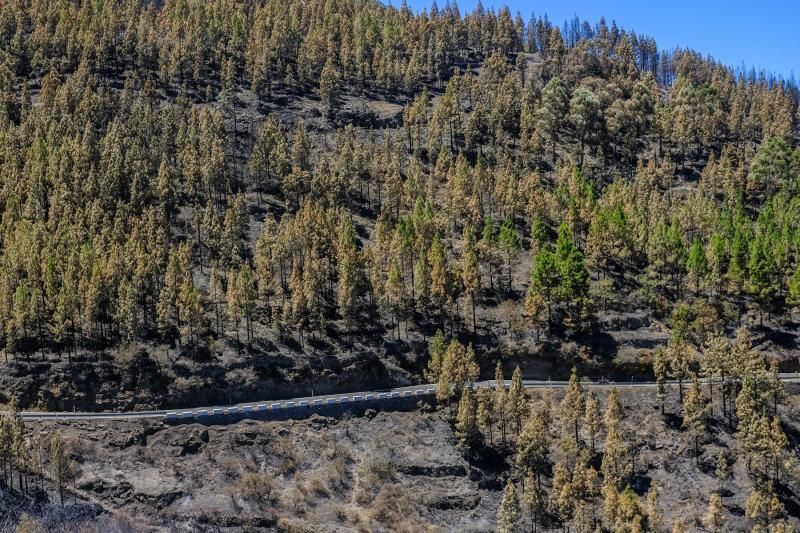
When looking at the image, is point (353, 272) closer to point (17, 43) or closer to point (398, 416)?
point (398, 416)

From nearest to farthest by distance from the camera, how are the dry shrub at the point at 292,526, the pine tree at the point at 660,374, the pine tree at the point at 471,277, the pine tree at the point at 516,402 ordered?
the dry shrub at the point at 292,526, the pine tree at the point at 516,402, the pine tree at the point at 660,374, the pine tree at the point at 471,277

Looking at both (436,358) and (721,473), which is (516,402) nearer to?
(436,358)

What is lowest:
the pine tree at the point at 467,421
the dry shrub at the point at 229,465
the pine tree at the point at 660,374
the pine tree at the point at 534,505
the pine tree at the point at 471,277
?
the pine tree at the point at 534,505

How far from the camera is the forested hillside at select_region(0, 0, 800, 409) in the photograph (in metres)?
95.8

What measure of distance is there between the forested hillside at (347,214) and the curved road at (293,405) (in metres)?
2.60

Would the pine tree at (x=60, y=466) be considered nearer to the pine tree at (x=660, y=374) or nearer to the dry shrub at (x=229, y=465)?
the dry shrub at (x=229, y=465)

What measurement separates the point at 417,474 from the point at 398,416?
28.7 ft

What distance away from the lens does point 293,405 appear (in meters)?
89.4

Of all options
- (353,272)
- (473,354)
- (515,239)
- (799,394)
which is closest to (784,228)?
(799,394)

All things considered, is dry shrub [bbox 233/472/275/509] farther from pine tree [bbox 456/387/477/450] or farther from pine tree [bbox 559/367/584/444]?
pine tree [bbox 559/367/584/444]

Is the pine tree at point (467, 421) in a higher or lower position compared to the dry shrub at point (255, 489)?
higher

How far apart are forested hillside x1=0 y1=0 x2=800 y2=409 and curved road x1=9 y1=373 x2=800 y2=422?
2.60 meters

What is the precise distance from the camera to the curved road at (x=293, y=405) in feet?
279

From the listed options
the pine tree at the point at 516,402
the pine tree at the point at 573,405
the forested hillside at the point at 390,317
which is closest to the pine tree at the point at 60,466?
the forested hillside at the point at 390,317
